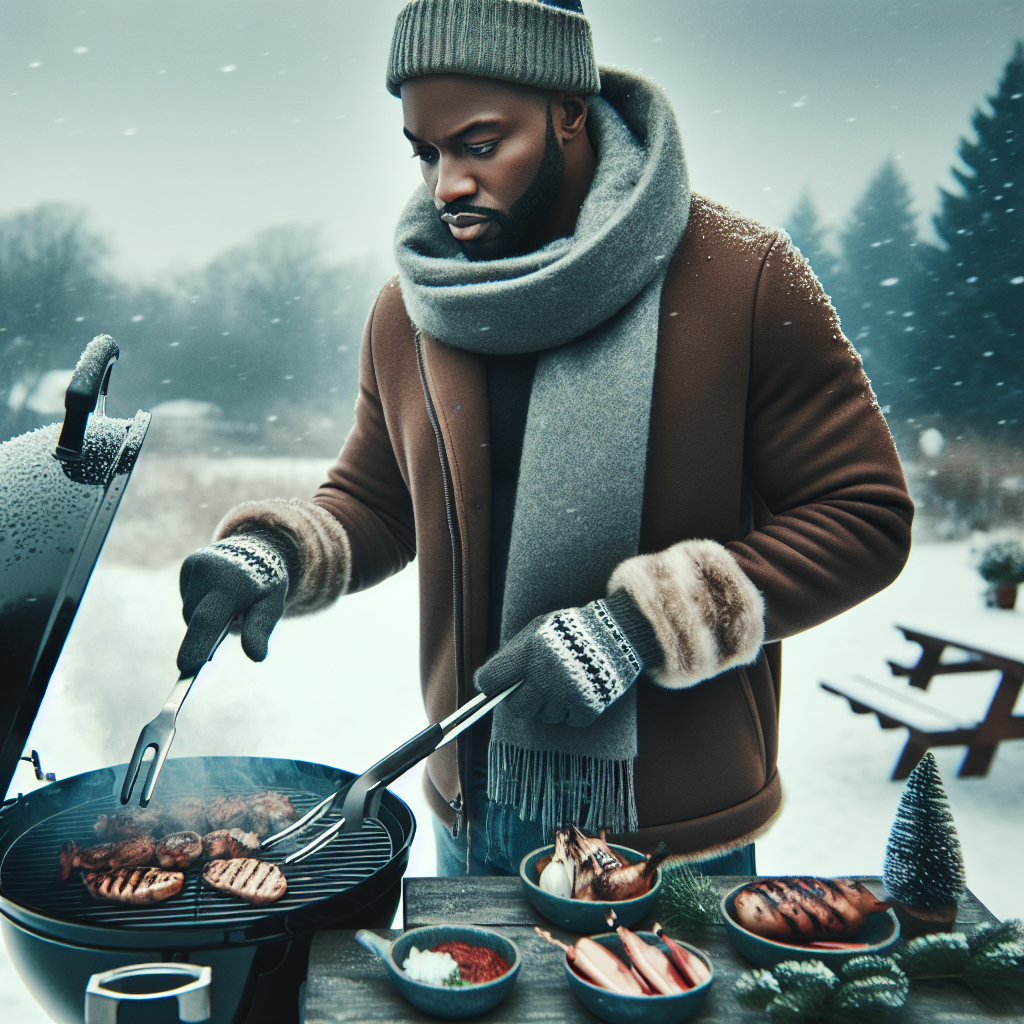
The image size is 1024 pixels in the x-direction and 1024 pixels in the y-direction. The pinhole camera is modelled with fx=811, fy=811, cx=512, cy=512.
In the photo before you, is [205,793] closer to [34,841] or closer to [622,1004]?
[34,841]

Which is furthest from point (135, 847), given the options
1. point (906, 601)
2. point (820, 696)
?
point (906, 601)

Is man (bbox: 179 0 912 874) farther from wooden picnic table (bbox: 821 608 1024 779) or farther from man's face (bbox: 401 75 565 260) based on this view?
wooden picnic table (bbox: 821 608 1024 779)

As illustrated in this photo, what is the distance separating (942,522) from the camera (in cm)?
816

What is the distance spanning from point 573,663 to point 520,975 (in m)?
0.34

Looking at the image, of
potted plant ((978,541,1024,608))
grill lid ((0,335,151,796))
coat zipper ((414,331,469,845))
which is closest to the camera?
grill lid ((0,335,151,796))

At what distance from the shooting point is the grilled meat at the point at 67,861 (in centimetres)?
107

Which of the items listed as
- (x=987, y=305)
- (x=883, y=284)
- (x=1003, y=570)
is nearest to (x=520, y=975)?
(x=1003, y=570)

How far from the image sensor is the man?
1104 millimetres

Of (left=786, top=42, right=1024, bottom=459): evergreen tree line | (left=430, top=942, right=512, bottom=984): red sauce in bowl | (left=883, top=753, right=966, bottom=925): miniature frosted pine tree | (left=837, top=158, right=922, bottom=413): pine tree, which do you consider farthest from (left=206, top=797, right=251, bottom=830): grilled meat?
(left=786, top=42, right=1024, bottom=459): evergreen tree line

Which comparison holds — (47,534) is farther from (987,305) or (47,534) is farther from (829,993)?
(987,305)

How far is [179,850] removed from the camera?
111 cm

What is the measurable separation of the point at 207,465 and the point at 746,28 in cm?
466

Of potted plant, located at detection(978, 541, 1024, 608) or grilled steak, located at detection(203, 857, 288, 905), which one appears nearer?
grilled steak, located at detection(203, 857, 288, 905)

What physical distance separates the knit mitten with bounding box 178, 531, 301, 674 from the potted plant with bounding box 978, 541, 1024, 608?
22.2ft
